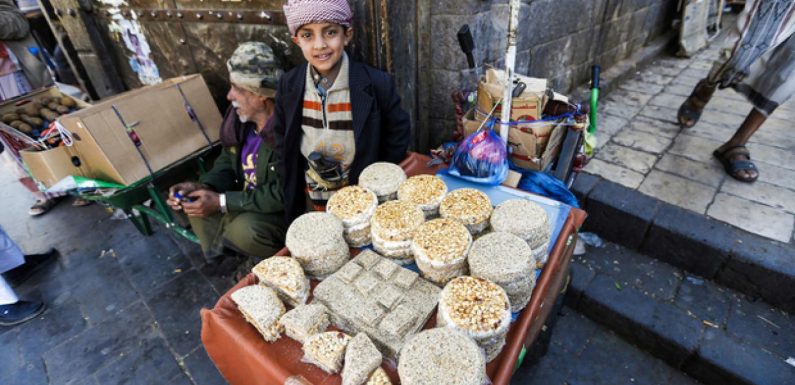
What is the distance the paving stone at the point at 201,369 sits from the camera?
8.43 ft

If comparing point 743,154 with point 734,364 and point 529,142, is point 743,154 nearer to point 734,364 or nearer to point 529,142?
point 734,364

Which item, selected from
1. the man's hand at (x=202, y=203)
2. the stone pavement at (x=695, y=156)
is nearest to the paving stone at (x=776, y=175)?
the stone pavement at (x=695, y=156)

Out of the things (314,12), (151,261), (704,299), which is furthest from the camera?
(151,261)

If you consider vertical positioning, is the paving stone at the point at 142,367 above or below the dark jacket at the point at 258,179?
below

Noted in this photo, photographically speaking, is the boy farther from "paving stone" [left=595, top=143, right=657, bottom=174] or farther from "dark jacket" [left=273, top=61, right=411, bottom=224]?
"paving stone" [left=595, top=143, right=657, bottom=174]

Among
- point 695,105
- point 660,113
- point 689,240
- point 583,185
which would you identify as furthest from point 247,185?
point 660,113

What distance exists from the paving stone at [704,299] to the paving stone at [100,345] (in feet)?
13.3

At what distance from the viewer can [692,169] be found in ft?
10.8

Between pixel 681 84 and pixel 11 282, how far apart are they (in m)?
8.29

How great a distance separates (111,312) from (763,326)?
4960 millimetres

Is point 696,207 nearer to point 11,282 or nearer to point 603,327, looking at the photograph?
point 603,327

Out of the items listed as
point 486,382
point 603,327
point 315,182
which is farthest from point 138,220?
point 603,327

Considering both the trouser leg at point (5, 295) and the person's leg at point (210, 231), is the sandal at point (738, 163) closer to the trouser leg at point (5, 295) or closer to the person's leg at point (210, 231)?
the person's leg at point (210, 231)

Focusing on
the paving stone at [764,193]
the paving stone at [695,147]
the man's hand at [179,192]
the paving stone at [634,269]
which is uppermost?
the man's hand at [179,192]
